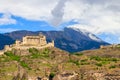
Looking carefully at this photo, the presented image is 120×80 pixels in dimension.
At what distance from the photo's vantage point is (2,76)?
647 feet

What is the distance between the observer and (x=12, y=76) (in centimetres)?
19938

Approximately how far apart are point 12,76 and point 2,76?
4504 millimetres
